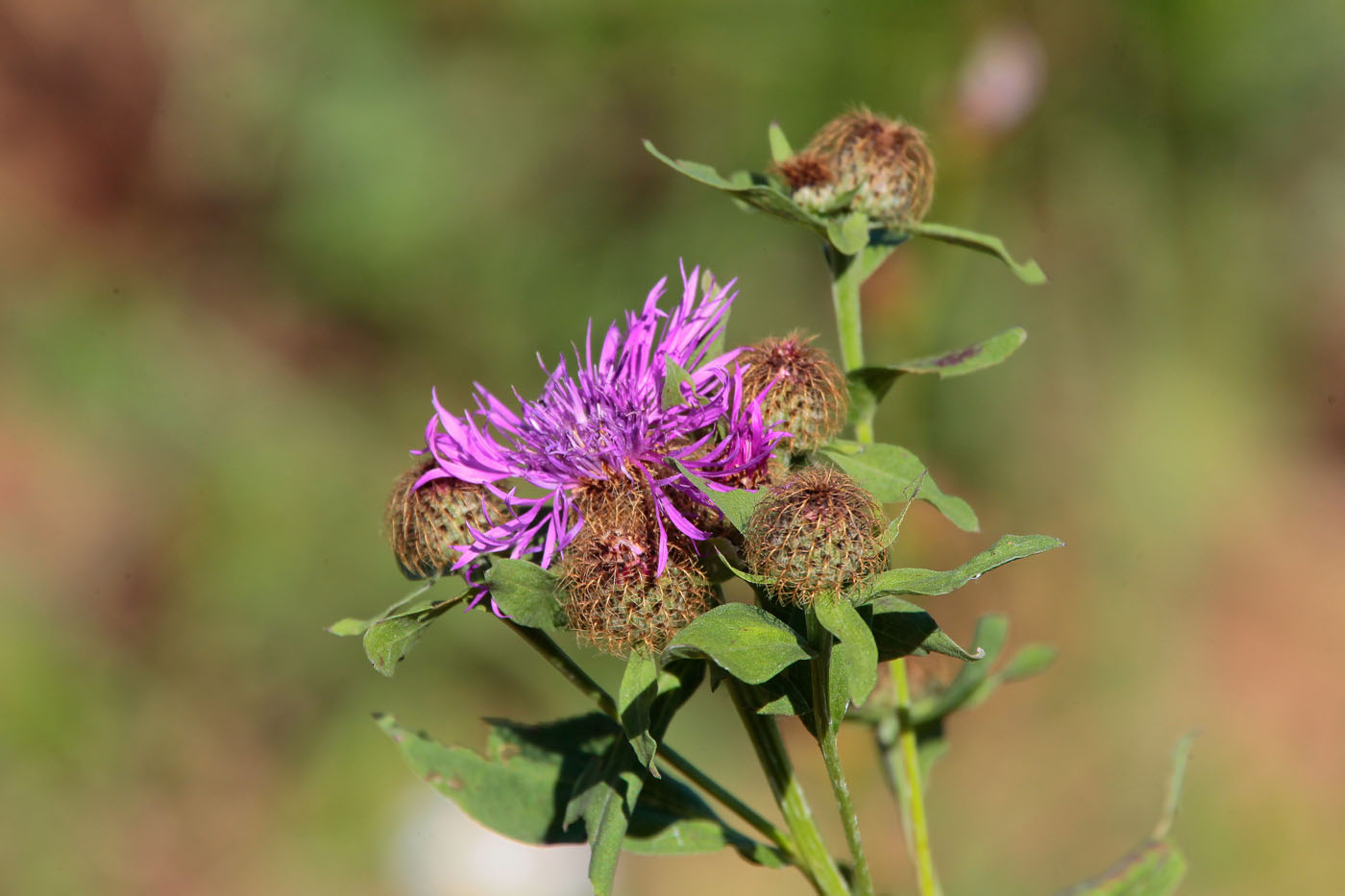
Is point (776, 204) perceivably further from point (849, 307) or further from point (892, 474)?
point (892, 474)

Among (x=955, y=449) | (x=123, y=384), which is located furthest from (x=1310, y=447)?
(x=123, y=384)

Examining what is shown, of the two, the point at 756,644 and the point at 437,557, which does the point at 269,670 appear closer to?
the point at 437,557

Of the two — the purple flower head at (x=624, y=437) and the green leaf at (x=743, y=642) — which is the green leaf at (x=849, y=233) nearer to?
the purple flower head at (x=624, y=437)

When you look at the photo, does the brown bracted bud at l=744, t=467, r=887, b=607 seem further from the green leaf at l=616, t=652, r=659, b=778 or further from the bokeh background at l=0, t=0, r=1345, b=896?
the bokeh background at l=0, t=0, r=1345, b=896

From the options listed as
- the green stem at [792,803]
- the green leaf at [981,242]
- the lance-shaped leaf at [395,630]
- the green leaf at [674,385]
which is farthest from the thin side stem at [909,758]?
the lance-shaped leaf at [395,630]

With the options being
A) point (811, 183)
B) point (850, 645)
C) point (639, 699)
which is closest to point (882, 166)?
point (811, 183)

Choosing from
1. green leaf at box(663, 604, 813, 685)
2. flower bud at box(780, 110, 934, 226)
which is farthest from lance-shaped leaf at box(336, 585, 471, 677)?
flower bud at box(780, 110, 934, 226)
